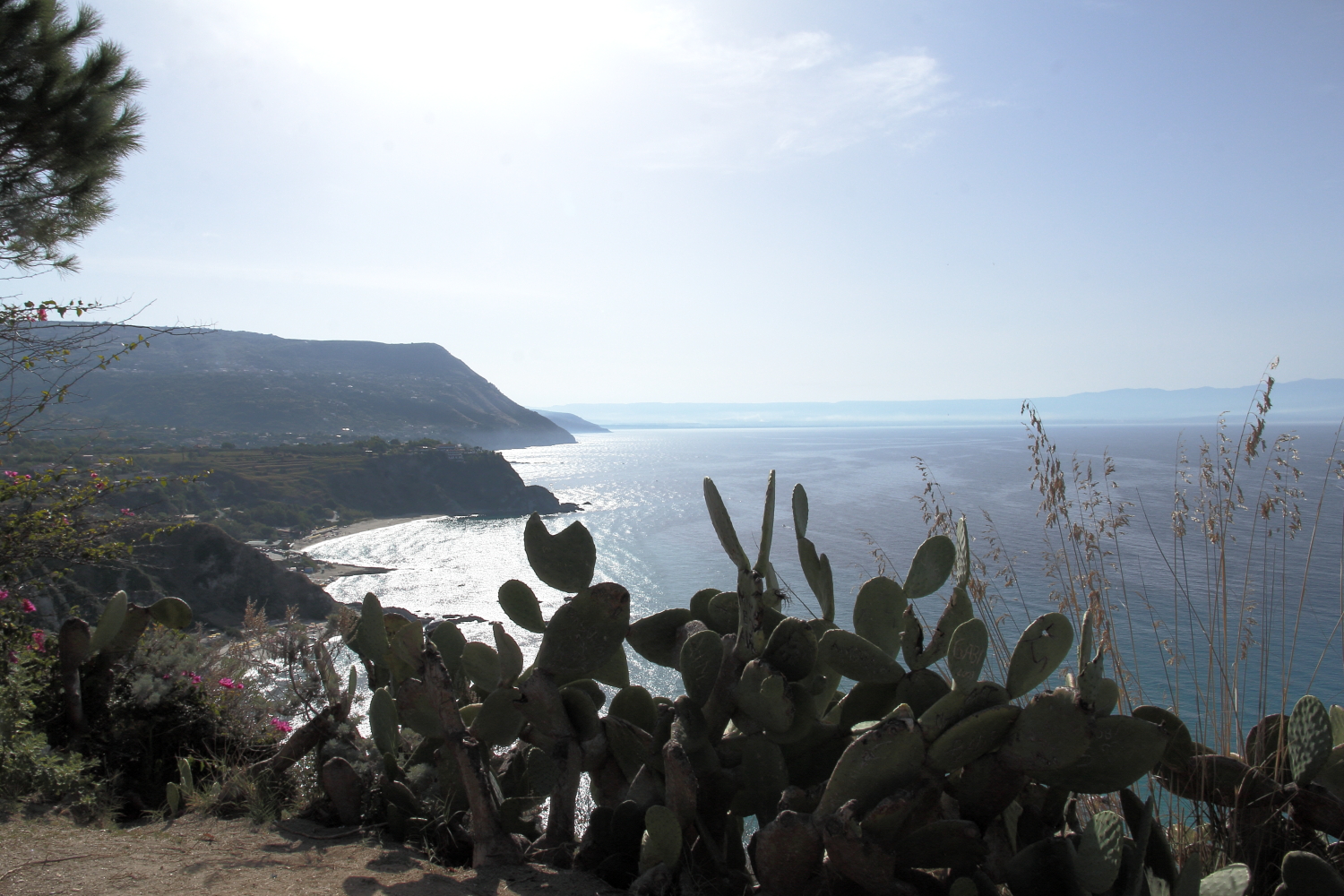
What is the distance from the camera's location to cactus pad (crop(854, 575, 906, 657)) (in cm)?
221

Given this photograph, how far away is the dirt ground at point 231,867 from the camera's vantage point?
208 cm

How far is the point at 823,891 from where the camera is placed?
1837 mm

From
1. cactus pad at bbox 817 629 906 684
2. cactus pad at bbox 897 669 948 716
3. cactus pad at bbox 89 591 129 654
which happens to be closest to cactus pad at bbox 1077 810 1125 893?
cactus pad at bbox 897 669 948 716

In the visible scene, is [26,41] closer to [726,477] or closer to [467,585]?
[467,585]

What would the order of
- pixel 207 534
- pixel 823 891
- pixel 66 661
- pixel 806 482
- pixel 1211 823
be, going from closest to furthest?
1. pixel 823 891
2. pixel 1211 823
3. pixel 66 661
4. pixel 207 534
5. pixel 806 482

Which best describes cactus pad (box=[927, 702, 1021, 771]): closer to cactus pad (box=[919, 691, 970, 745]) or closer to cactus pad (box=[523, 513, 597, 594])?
cactus pad (box=[919, 691, 970, 745])

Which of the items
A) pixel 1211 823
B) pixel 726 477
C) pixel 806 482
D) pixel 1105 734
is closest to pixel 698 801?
pixel 1105 734

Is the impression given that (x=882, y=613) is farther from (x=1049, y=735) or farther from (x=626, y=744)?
(x=626, y=744)

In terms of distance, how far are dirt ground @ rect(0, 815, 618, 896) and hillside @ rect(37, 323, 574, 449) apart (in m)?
46.9

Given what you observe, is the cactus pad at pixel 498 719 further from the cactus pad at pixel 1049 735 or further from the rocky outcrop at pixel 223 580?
the rocky outcrop at pixel 223 580

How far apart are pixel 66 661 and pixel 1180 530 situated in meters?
5.22

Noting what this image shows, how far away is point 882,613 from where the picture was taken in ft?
7.31

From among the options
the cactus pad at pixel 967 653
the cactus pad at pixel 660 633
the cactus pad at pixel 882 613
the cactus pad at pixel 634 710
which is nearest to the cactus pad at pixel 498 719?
the cactus pad at pixel 634 710

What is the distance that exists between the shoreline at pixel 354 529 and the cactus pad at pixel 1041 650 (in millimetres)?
43369
